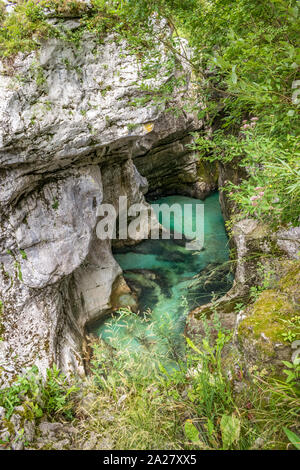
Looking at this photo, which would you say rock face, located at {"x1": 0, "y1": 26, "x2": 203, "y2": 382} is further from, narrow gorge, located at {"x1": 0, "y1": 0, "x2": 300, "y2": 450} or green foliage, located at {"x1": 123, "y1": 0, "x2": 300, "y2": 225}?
green foliage, located at {"x1": 123, "y1": 0, "x2": 300, "y2": 225}

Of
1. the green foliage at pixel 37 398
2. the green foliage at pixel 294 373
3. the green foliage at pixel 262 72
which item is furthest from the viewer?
the green foliage at pixel 37 398

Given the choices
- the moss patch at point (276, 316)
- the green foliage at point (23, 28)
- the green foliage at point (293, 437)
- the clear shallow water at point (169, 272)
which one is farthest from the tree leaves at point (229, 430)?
the green foliage at point (23, 28)

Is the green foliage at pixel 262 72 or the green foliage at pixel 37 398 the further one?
the green foliage at pixel 37 398

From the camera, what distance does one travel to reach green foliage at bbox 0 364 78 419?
3428mm

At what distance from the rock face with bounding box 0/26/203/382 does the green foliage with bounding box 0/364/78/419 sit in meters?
0.49

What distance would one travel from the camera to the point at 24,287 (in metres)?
5.16

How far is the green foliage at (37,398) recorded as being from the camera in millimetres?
3428

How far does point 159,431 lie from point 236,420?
2.15ft

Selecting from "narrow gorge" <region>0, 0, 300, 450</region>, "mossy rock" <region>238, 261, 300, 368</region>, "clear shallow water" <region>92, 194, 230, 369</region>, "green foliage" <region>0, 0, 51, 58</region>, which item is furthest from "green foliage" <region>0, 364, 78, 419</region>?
"green foliage" <region>0, 0, 51, 58</region>

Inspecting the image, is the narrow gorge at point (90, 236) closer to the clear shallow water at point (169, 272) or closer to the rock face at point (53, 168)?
Answer: the rock face at point (53, 168)

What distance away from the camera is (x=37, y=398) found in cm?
361

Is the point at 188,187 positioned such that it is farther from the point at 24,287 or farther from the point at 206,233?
the point at 24,287

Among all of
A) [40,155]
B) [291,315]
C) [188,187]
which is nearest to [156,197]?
[188,187]

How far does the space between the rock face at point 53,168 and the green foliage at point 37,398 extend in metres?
0.49
